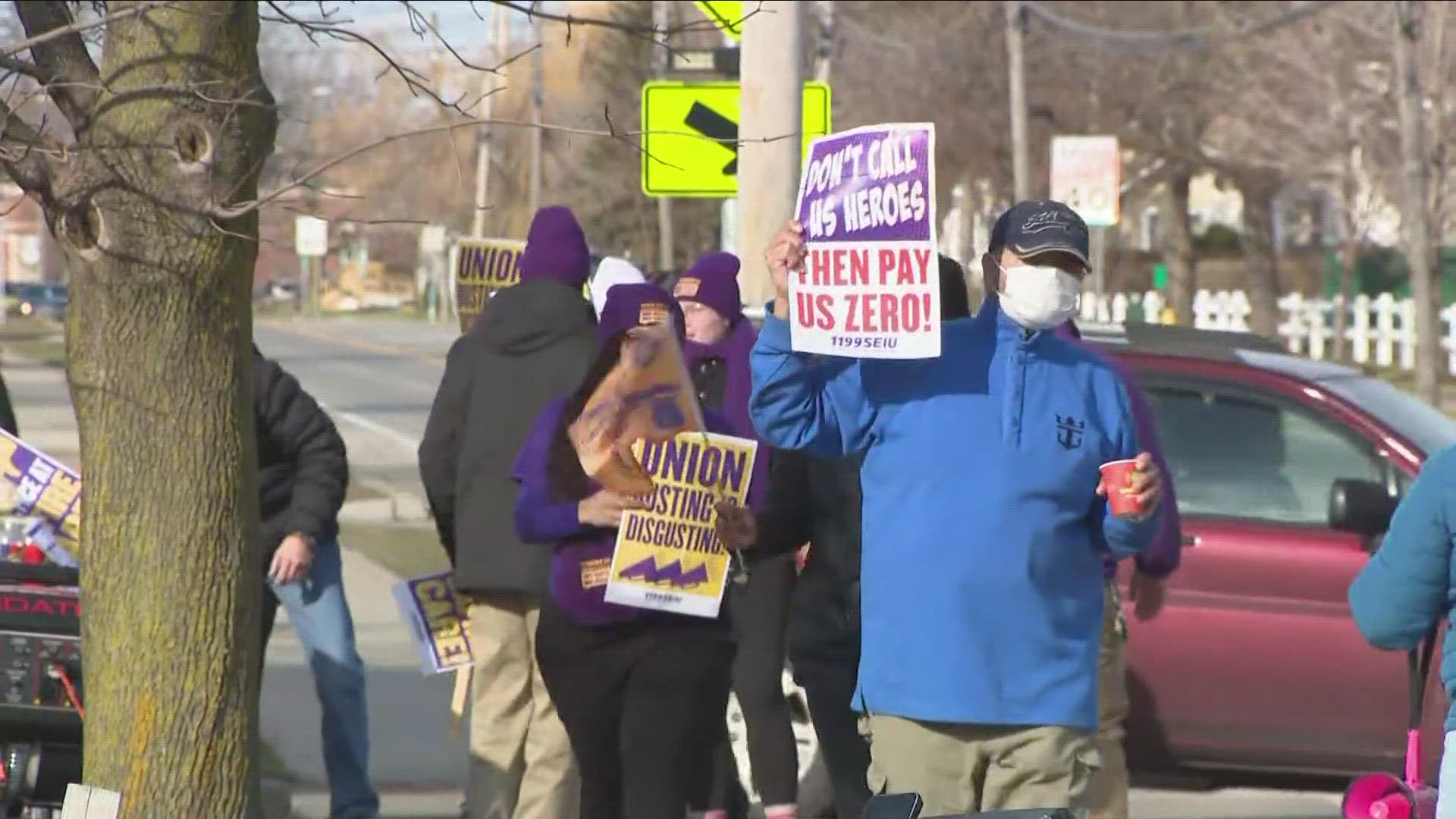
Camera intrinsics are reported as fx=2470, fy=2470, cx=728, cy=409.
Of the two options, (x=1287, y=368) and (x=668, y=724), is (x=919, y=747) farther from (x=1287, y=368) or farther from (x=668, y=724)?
(x=1287, y=368)

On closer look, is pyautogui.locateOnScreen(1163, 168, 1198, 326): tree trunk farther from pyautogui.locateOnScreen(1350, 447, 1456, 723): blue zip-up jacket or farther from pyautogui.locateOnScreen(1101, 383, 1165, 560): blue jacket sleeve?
pyautogui.locateOnScreen(1350, 447, 1456, 723): blue zip-up jacket

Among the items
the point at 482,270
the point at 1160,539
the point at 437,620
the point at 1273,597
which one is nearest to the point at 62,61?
the point at 437,620

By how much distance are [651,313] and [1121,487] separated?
66.2 inches

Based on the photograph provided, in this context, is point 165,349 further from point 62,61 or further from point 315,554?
point 315,554

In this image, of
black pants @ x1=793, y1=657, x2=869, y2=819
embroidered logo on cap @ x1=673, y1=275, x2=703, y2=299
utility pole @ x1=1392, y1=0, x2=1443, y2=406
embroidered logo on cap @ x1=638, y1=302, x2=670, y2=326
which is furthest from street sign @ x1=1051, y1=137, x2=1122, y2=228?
embroidered logo on cap @ x1=638, y1=302, x2=670, y2=326

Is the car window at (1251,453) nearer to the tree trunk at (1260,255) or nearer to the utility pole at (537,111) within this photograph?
the utility pole at (537,111)

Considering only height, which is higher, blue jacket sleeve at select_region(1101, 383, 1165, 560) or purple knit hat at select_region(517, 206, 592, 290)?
purple knit hat at select_region(517, 206, 592, 290)

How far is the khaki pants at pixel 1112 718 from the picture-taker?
6.85m

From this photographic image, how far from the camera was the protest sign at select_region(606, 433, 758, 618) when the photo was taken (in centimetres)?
608

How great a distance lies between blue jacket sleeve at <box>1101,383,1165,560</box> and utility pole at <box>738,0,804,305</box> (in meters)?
5.49

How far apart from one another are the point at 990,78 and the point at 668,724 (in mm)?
37669

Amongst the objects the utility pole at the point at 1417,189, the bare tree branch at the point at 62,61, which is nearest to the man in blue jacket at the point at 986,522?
the bare tree branch at the point at 62,61

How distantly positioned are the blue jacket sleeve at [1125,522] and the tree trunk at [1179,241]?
143ft

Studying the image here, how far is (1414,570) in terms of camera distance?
4.31 metres
